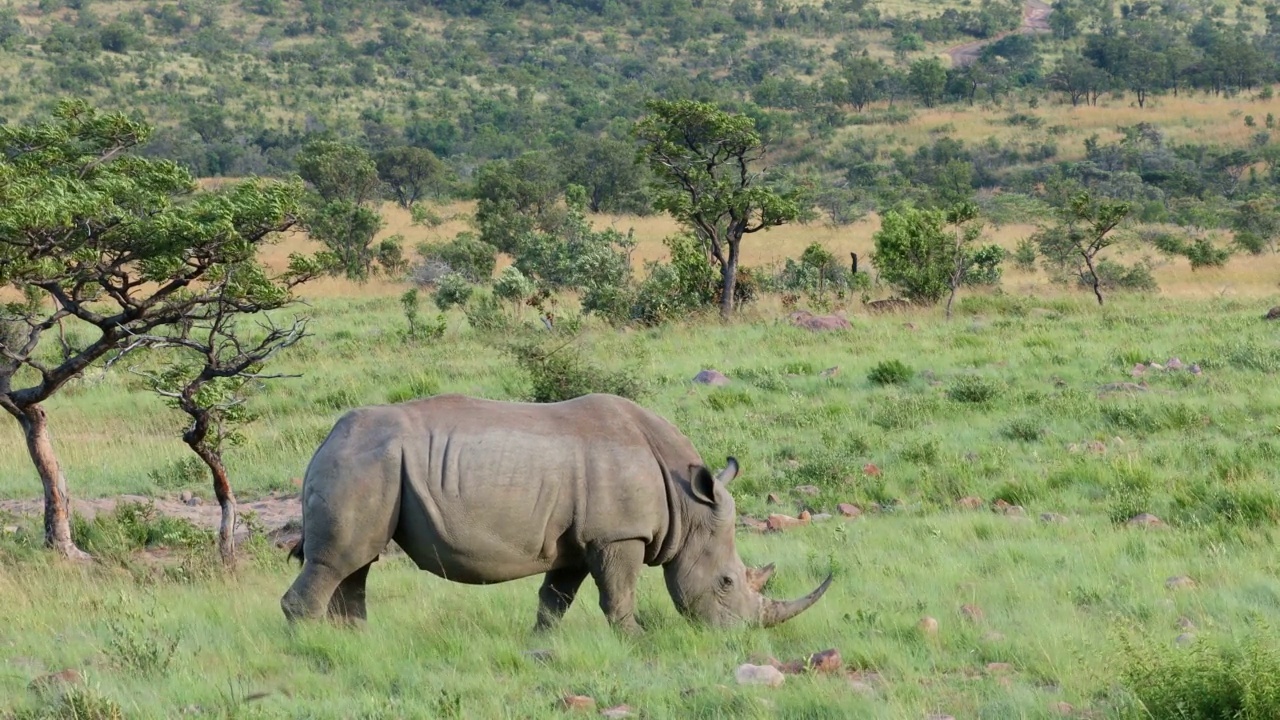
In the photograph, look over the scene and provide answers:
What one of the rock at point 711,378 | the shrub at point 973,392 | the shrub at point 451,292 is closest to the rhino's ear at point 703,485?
the shrub at point 973,392

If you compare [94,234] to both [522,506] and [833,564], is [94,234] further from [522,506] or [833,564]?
[833,564]

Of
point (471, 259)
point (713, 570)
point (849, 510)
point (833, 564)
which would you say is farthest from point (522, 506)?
point (471, 259)

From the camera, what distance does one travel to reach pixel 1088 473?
1095 centimetres

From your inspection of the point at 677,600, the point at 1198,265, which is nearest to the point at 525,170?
the point at 1198,265

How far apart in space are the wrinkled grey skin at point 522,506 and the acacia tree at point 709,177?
15058 millimetres

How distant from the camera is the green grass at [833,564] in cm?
604

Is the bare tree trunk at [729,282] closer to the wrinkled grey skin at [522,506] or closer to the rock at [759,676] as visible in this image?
the wrinkled grey skin at [522,506]

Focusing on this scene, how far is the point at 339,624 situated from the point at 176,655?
33.9 inches

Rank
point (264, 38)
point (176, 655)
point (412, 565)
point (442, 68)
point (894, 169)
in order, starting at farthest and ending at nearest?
point (264, 38) < point (442, 68) < point (894, 169) < point (412, 565) < point (176, 655)

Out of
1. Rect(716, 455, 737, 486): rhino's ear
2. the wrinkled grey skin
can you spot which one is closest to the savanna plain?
the wrinkled grey skin

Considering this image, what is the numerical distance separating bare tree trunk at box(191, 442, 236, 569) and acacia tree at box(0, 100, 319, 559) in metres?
1.12

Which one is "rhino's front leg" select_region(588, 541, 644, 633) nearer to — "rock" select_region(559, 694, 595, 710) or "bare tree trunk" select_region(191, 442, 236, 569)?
"rock" select_region(559, 694, 595, 710)

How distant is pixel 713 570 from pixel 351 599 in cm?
202

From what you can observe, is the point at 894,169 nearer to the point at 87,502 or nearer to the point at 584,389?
the point at 584,389
